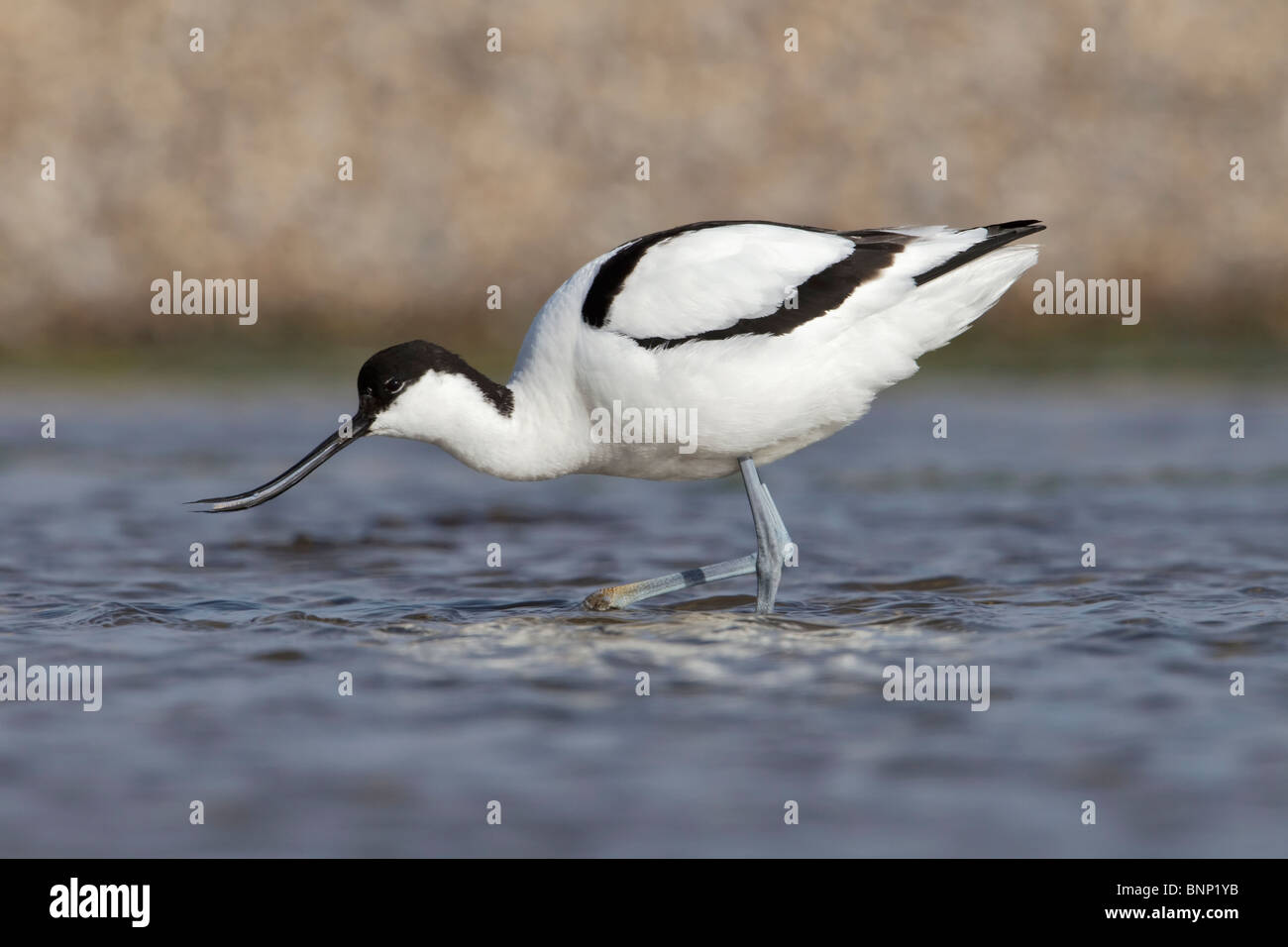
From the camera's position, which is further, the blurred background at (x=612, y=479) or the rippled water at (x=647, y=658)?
the blurred background at (x=612, y=479)

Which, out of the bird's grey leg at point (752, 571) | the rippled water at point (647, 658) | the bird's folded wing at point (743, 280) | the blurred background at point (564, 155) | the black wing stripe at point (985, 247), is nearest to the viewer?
the rippled water at point (647, 658)

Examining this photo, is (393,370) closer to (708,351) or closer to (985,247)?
(708,351)

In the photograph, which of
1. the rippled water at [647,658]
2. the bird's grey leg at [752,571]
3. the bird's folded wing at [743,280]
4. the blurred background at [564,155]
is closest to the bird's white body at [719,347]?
the bird's folded wing at [743,280]

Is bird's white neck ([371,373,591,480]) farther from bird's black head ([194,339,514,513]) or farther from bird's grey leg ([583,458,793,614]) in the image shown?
bird's grey leg ([583,458,793,614])

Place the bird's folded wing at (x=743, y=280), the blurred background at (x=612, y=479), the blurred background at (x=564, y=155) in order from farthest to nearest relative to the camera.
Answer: the blurred background at (x=564, y=155)
the bird's folded wing at (x=743, y=280)
the blurred background at (x=612, y=479)

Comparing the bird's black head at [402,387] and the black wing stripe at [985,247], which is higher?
the black wing stripe at [985,247]

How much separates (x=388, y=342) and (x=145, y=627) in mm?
7751

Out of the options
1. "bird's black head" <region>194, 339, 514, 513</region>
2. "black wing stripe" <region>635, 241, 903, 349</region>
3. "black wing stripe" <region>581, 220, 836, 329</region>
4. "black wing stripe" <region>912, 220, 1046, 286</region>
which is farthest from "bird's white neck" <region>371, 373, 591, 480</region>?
"black wing stripe" <region>912, 220, 1046, 286</region>

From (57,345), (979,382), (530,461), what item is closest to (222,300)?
(57,345)

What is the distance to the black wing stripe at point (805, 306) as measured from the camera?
6641 millimetres

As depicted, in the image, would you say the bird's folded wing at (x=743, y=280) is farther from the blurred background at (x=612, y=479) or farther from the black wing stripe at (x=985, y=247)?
the blurred background at (x=612, y=479)

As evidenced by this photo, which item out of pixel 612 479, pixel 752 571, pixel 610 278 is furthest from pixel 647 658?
pixel 612 479

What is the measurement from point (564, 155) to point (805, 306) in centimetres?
869

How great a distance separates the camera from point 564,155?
1498 cm
